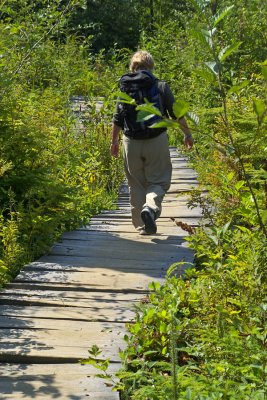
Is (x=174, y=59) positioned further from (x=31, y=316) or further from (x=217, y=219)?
(x=31, y=316)

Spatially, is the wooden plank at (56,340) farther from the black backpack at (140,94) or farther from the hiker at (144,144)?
the black backpack at (140,94)

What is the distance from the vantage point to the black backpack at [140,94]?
7465 mm

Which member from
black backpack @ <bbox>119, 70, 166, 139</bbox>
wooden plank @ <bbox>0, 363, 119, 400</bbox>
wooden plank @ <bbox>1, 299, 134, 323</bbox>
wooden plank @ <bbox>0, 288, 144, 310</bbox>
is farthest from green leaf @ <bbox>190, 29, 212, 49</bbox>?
black backpack @ <bbox>119, 70, 166, 139</bbox>

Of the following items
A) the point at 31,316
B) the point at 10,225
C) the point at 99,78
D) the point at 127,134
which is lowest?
the point at 31,316

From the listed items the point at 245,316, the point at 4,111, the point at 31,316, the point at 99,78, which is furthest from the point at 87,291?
the point at 99,78

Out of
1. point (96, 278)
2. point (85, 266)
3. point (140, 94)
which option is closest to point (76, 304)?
point (96, 278)

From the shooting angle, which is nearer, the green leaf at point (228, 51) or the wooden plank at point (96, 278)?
the green leaf at point (228, 51)

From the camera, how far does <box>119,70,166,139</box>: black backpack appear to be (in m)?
7.46

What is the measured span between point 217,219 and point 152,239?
76cm

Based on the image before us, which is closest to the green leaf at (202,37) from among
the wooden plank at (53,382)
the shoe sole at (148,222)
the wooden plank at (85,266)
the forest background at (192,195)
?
the forest background at (192,195)

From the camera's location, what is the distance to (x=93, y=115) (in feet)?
41.6

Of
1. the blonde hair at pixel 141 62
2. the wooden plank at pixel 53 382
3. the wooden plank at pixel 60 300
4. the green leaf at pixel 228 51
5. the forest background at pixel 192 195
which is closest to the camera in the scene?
the green leaf at pixel 228 51

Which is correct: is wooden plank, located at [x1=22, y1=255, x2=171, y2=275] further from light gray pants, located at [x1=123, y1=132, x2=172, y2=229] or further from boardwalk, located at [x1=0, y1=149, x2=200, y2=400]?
light gray pants, located at [x1=123, y1=132, x2=172, y2=229]

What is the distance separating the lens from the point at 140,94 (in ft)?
24.6
